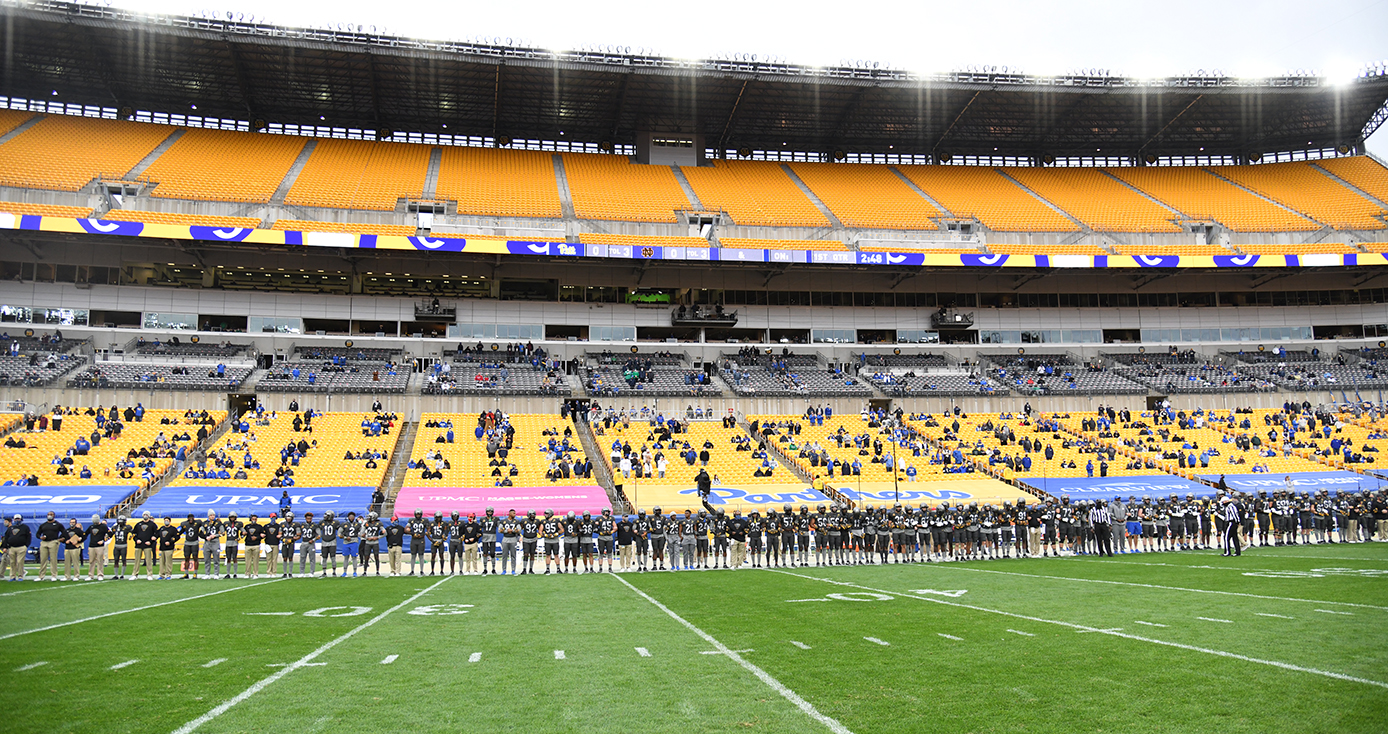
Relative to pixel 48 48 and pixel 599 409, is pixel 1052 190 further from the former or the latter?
pixel 48 48

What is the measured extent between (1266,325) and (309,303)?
55.6 metres

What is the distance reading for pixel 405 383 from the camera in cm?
3919

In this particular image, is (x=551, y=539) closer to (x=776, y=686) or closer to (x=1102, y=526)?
A: (x=1102, y=526)

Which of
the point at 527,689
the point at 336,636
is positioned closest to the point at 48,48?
the point at 336,636

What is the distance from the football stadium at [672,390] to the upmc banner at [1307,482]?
0.84 feet

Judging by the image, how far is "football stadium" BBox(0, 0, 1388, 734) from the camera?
26.2 ft

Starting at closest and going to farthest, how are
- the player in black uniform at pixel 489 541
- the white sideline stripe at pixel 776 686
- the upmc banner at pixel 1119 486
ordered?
the white sideline stripe at pixel 776 686
the player in black uniform at pixel 489 541
the upmc banner at pixel 1119 486

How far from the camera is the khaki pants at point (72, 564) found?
1736cm

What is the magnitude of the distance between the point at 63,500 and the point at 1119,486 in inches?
1405

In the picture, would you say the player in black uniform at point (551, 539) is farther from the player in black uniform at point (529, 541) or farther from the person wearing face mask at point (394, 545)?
the person wearing face mask at point (394, 545)

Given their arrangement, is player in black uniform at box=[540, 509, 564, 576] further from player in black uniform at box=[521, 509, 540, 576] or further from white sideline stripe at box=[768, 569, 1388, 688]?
white sideline stripe at box=[768, 569, 1388, 688]

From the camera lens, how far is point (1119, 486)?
104ft

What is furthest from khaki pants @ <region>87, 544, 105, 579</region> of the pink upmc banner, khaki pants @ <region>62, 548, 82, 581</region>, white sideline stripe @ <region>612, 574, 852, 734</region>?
white sideline stripe @ <region>612, 574, 852, 734</region>

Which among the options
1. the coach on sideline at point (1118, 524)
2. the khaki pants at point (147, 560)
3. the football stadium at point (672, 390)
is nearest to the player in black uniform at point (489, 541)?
the football stadium at point (672, 390)
